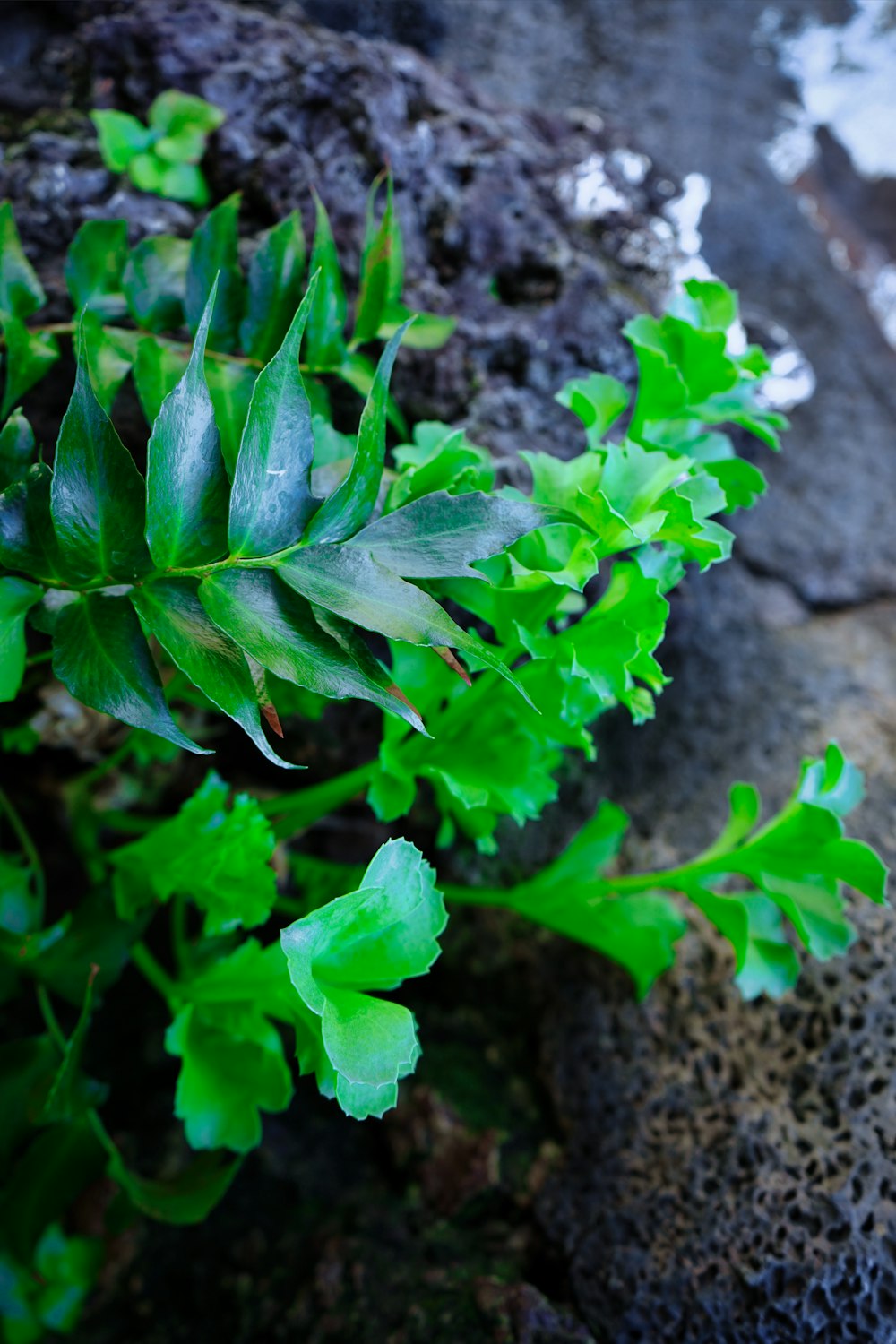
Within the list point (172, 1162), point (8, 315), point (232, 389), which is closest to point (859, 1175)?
point (172, 1162)

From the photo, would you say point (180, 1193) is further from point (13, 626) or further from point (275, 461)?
point (275, 461)

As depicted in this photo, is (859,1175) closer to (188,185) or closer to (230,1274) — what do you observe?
(230,1274)

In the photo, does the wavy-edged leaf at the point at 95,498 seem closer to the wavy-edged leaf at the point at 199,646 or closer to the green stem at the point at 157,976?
the wavy-edged leaf at the point at 199,646

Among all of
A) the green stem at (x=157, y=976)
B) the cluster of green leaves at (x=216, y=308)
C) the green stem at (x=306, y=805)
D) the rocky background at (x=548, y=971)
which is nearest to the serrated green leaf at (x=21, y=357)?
the cluster of green leaves at (x=216, y=308)

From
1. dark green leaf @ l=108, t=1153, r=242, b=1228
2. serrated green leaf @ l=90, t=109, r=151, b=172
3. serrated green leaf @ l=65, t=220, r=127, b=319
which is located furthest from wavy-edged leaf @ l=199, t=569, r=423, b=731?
serrated green leaf @ l=90, t=109, r=151, b=172

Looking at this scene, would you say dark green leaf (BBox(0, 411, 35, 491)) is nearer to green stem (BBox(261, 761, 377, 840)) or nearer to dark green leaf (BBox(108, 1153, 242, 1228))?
green stem (BBox(261, 761, 377, 840))
